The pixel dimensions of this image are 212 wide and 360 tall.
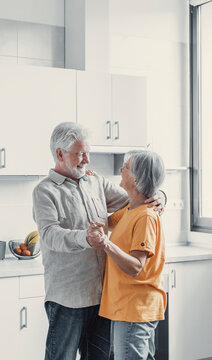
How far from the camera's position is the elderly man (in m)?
1.97

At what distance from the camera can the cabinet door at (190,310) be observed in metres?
3.49

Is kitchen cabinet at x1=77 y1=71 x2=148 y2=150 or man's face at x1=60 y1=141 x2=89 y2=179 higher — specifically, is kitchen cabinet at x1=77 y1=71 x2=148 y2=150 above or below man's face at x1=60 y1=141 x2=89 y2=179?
above

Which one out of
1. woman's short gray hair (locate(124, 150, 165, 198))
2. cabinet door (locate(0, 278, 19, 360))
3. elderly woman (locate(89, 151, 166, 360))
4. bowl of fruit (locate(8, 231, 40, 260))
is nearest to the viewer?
elderly woman (locate(89, 151, 166, 360))

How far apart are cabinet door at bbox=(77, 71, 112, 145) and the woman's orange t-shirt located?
57.4 inches

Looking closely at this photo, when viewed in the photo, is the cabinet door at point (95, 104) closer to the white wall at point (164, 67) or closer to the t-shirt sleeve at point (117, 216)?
the white wall at point (164, 67)

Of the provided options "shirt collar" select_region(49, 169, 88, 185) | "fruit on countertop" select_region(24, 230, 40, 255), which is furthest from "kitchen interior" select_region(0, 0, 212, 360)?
"shirt collar" select_region(49, 169, 88, 185)

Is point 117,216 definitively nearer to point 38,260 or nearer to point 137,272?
point 137,272

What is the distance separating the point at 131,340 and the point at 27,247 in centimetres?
147

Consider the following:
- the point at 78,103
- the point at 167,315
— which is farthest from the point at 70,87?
the point at 167,315

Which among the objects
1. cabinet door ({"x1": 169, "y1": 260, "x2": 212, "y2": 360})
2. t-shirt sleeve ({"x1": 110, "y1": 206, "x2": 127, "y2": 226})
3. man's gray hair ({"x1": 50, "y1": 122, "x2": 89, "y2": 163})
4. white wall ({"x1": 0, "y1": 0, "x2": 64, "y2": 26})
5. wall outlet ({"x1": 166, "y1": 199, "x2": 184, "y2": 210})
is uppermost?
white wall ({"x1": 0, "y1": 0, "x2": 64, "y2": 26})

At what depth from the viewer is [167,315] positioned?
3.47 metres

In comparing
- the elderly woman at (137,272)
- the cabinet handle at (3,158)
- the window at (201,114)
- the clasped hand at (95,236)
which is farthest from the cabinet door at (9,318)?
the window at (201,114)

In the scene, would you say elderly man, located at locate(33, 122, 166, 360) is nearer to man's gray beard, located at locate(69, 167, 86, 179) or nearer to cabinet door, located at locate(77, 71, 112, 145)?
man's gray beard, located at locate(69, 167, 86, 179)

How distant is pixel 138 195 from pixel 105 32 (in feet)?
6.20
